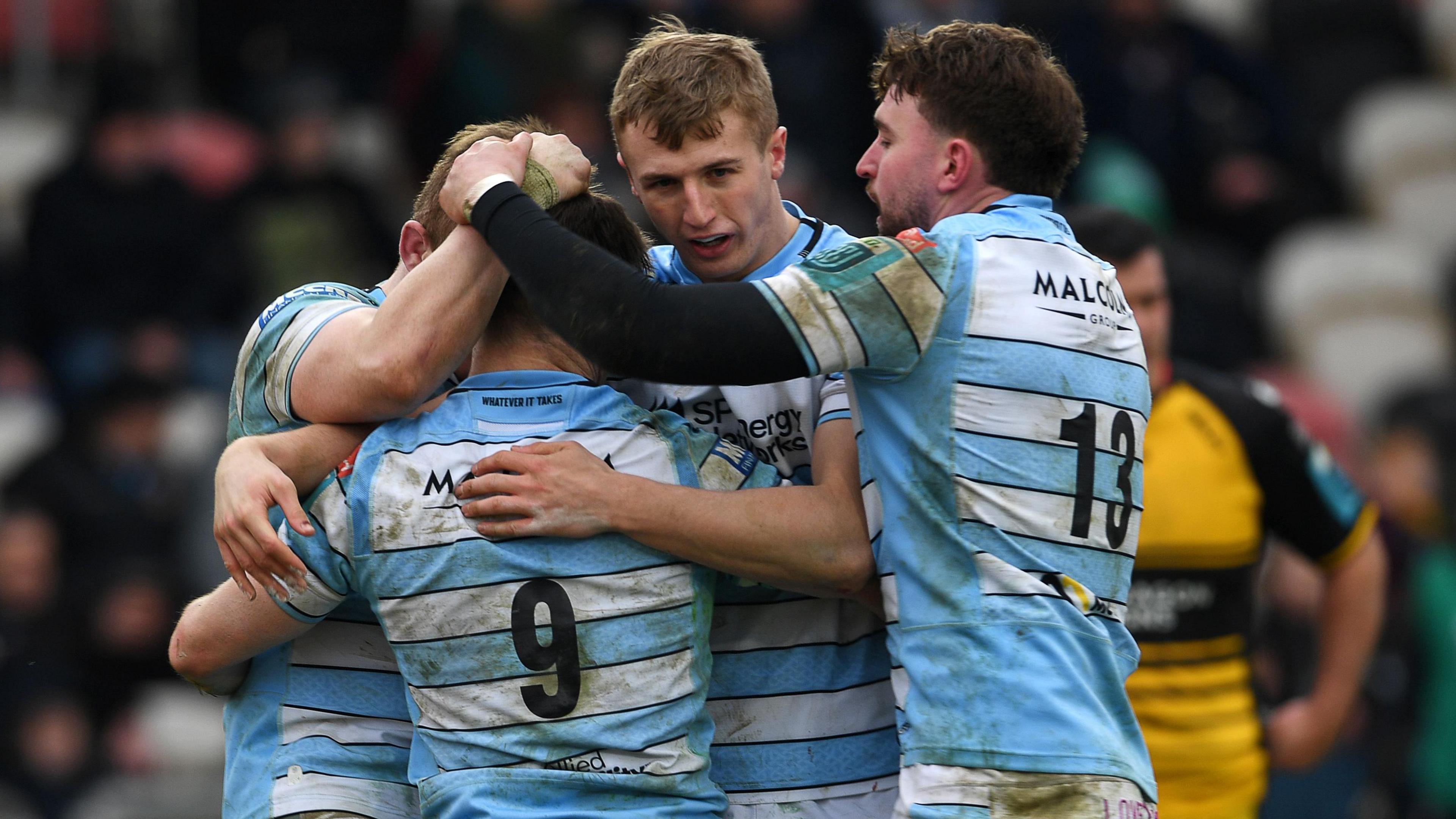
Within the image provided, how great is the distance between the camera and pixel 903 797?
2990mm

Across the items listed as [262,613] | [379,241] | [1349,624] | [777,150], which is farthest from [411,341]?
[379,241]

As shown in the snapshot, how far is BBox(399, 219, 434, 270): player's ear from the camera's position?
3430mm

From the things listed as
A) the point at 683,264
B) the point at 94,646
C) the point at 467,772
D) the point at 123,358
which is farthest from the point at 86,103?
the point at 467,772

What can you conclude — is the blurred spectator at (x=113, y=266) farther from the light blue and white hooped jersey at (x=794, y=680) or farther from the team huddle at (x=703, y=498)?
the light blue and white hooped jersey at (x=794, y=680)

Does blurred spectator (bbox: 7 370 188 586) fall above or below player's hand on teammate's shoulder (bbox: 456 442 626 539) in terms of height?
above

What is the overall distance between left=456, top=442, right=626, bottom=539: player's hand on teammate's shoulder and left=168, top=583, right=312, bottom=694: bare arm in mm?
478

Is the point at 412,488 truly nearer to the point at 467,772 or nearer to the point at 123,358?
the point at 467,772

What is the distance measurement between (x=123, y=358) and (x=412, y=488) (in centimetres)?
643

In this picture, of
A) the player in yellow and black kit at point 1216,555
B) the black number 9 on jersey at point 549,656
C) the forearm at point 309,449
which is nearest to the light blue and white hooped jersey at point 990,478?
the black number 9 on jersey at point 549,656

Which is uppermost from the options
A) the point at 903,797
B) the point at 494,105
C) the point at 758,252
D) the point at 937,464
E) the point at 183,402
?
the point at 494,105

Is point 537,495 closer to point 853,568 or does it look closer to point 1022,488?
point 853,568

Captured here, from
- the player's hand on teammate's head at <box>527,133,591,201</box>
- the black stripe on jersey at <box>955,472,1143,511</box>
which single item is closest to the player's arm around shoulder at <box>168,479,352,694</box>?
the player's hand on teammate's head at <box>527,133,591,201</box>

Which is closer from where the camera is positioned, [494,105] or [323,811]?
[323,811]

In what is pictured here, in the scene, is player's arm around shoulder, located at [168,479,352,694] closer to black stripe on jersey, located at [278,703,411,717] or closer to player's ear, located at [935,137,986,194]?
black stripe on jersey, located at [278,703,411,717]
